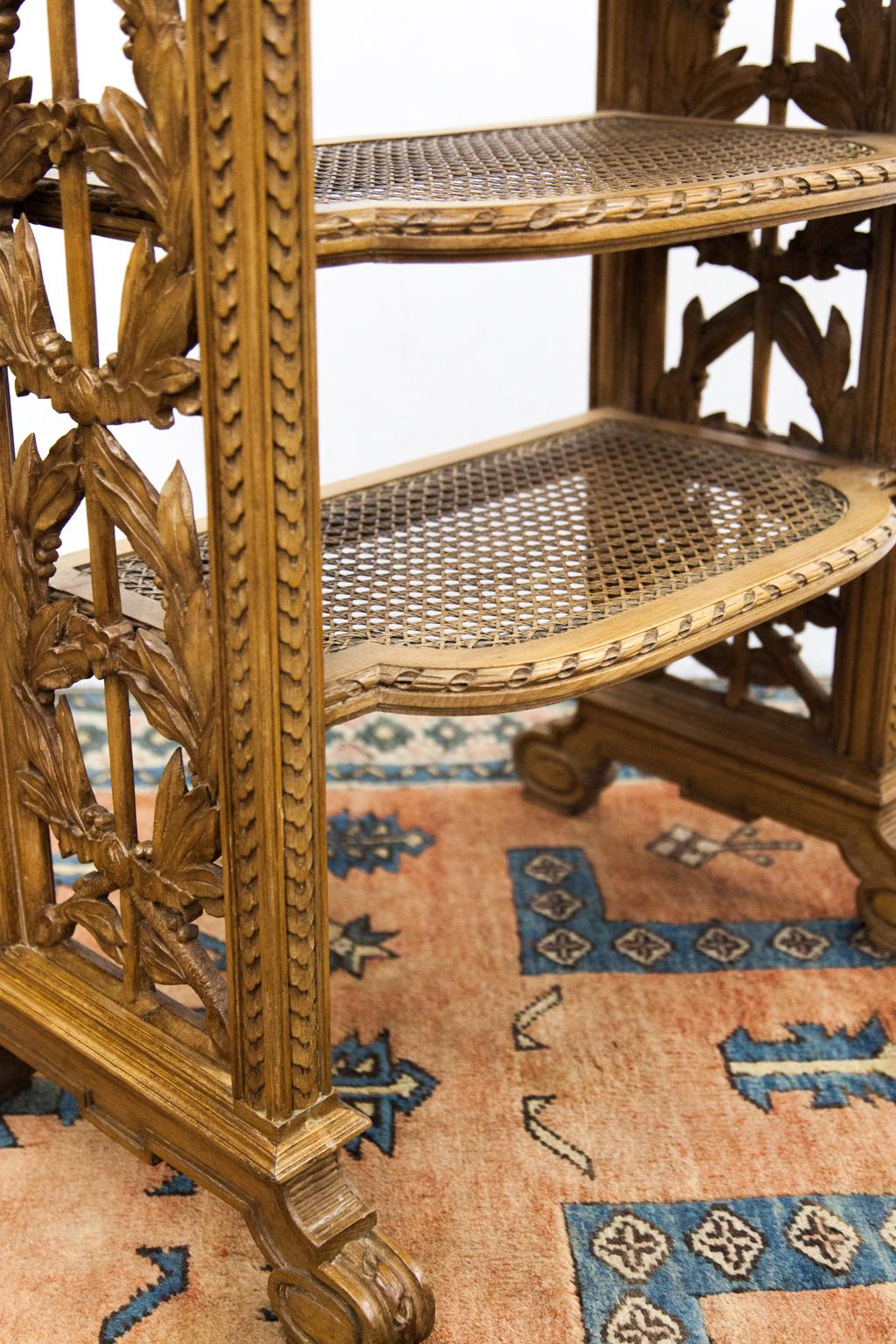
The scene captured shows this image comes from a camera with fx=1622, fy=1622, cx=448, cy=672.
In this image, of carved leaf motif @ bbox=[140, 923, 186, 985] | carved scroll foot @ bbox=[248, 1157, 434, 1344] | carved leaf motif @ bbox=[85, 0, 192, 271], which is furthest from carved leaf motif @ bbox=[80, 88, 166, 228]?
carved scroll foot @ bbox=[248, 1157, 434, 1344]

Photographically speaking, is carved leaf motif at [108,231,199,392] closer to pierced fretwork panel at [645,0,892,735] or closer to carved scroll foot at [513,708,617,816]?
pierced fretwork panel at [645,0,892,735]

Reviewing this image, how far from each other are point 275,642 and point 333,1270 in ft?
1.54

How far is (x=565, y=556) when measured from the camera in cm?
142

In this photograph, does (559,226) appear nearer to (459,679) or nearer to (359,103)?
(459,679)

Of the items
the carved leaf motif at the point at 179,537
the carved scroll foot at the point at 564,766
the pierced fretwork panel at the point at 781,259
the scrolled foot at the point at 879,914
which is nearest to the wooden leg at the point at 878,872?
the scrolled foot at the point at 879,914

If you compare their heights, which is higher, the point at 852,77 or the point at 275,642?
the point at 852,77

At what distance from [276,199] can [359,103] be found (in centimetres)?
134

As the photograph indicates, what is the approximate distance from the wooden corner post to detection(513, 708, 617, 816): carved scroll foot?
0.79m

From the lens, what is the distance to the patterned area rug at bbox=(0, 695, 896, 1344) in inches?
49.4

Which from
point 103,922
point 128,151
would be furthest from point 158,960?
point 128,151

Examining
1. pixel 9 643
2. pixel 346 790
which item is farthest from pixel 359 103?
pixel 9 643

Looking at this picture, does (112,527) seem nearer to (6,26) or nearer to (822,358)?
(6,26)

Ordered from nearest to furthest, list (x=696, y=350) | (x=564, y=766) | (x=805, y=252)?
1. (x=805, y=252)
2. (x=696, y=350)
3. (x=564, y=766)

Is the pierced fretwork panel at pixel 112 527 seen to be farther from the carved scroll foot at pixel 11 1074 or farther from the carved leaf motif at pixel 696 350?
the carved leaf motif at pixel 696 350
